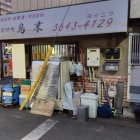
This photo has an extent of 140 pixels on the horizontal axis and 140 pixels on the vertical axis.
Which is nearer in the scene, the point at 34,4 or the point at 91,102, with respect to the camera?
the point at 91,102

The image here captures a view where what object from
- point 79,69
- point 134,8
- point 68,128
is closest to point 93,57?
point 79,69

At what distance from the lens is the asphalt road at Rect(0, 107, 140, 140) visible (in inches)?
199

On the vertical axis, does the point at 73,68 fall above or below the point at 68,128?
above

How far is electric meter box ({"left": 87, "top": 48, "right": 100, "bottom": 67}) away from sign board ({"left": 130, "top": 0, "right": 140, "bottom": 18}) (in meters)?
1.39

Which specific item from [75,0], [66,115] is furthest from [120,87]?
[75,0]

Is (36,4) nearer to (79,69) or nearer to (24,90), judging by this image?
(79,69)

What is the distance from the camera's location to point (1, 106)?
7492 millimetres

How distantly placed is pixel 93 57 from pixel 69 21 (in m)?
1.28

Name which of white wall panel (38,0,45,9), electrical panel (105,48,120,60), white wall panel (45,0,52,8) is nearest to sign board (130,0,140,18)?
electrical panel (105,48,120,60)

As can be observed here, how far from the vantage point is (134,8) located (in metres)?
5.63

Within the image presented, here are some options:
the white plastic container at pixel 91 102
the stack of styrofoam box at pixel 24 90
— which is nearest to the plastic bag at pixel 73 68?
the white plastic container at pixel 91 102

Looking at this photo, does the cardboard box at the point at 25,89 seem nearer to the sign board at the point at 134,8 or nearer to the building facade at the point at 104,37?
the building facade at the point at 104,37

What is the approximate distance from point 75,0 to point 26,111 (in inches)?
150

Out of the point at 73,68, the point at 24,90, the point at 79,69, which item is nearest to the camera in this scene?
the point at 79,69
